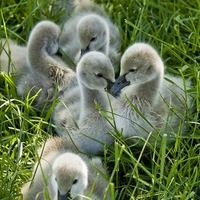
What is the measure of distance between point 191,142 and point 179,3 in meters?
1.34

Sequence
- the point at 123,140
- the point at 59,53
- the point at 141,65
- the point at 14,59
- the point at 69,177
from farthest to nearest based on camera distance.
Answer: the point at 59,53, the point at 14,59, the point at 141,65, the point at 123,140, the point at 69,177

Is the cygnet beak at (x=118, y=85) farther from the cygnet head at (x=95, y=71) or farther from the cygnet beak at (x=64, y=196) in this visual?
the cygnet beak at (x=64, y=196)

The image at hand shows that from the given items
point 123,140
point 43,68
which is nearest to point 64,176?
point 123,140

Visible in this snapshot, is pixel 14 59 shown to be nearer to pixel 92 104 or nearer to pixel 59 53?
pixel 59 53

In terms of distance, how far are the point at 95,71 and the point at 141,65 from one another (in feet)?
0.81

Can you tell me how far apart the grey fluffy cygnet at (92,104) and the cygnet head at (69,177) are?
599mm

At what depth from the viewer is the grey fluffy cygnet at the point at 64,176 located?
293 centimetres

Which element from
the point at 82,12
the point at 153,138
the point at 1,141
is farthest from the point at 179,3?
the point at 1,141

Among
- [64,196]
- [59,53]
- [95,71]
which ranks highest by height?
[95,71]

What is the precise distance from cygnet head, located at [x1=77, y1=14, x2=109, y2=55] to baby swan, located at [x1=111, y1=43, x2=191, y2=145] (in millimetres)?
517

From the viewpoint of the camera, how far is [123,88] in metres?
3.85

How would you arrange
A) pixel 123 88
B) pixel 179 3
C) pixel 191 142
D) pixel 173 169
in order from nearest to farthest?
pixel 173 169 → pixel 191 142 → pixel 123 88 → pixel 179 3

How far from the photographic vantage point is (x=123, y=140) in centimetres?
345

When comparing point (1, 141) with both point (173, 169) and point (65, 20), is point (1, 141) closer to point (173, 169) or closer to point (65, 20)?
point (173, 169)
